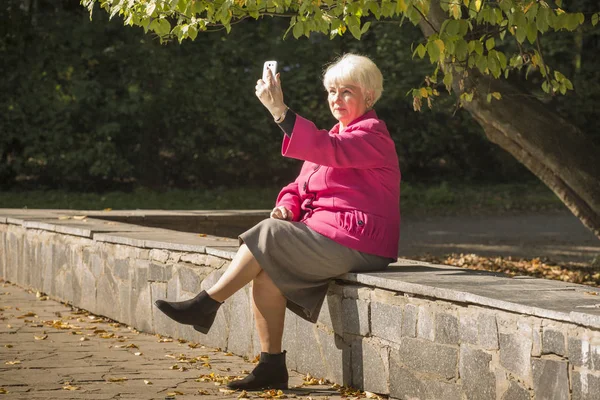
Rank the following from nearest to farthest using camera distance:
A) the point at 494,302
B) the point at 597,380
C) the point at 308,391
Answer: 1. the point at 597,380
2. the point at 494,302
3. the point at 308,391

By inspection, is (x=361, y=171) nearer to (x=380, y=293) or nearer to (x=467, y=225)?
(x=380, y=293)

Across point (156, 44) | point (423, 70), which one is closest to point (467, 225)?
point (423, 70)

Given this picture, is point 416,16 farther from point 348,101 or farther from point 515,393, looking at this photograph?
point 515,393

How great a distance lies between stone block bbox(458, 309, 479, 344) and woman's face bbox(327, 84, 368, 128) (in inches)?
51.6

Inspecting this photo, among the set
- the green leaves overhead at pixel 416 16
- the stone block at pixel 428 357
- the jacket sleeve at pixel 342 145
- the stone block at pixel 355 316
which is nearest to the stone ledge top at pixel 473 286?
the stone block at pixel 355 316

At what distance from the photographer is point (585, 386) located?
366 cm

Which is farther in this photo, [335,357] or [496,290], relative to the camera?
[335,357]

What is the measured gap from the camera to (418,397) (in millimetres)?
4555

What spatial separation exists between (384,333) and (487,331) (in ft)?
2.33

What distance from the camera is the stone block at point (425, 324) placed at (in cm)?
447

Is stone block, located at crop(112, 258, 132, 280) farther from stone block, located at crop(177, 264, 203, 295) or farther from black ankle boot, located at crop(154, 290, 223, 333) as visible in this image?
black ankle boot, located at crop(154, 290, 223, 333)

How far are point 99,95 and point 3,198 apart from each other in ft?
6.69

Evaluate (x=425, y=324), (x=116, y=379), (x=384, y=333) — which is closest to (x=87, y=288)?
(x=116, y=379)

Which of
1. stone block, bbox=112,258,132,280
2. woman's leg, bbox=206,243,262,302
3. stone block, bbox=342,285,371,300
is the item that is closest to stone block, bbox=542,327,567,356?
stone block, bbox=342,285,371,300
